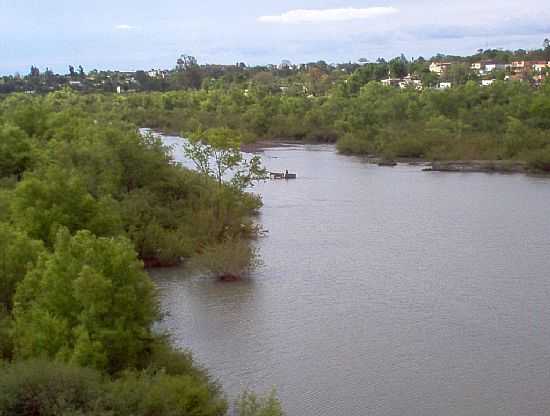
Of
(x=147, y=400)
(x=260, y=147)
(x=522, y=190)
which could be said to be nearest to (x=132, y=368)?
(x=147, y=400)

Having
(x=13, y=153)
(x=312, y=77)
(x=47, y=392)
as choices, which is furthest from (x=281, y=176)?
(x=312, y=77)

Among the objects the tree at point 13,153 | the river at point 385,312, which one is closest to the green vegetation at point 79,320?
the river at point 385,312

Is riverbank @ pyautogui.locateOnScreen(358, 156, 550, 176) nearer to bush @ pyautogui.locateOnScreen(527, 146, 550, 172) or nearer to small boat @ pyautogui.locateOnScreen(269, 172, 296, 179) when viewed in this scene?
bush @ pyautogui.locateOnScreen(527, 146, 550, 172)

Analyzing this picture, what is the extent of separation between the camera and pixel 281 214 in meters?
32.2

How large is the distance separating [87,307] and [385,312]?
8.35 metres

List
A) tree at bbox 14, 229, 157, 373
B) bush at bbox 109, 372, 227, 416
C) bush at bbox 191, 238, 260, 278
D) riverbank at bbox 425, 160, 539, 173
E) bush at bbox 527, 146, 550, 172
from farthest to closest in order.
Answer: riverbank at bbox 425, 160, 539, 173 < bush at bbox 527, 146, 550, 172 < bush at bbox 191, 238, 260, 278 < tree at bbox 14, 229, 157, 373 < bush at bbox 109, 372, 227, 416

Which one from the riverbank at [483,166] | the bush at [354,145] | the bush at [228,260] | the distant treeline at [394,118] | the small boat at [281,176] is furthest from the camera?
the bush at [354,145]

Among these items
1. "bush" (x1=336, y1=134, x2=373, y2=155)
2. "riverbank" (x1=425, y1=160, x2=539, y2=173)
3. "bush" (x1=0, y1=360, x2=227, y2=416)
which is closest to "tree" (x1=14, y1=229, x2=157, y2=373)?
"bush" (x1=0, y1=360, x2=227, y2=416)

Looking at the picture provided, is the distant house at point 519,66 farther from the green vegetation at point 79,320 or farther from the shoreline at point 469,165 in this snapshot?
the green vegetation at point 79,320

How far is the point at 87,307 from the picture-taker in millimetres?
13180

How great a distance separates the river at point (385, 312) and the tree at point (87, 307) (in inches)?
98.2

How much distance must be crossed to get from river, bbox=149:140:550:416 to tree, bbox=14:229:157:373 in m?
2.50

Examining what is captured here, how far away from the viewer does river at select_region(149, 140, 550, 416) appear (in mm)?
15367

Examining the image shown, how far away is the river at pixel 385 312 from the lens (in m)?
15.4
